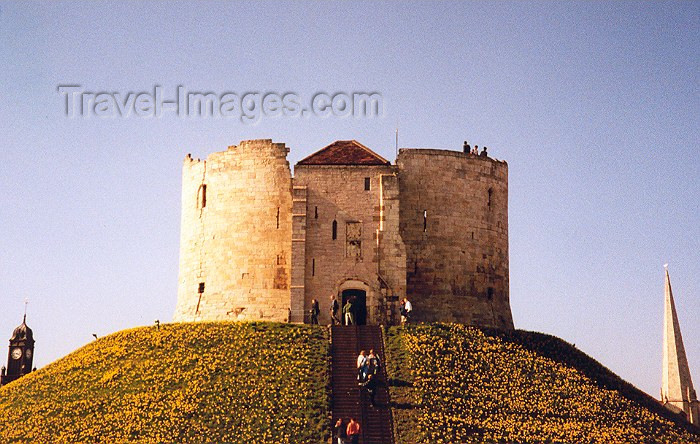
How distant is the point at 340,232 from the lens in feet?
187

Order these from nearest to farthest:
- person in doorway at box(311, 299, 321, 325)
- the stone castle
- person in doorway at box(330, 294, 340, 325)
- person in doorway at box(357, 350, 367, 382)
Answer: person in doorway at box(357, 350, 367, 382), person in doorway at box(330, 294, 340, 325), person in doorway at box(311, 299, 321, 325), the stone castle

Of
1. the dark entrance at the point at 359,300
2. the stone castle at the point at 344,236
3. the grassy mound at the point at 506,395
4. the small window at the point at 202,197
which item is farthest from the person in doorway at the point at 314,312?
the small window at the point at 202,197

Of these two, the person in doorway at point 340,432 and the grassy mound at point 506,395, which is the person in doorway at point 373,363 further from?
the person in doorway at point 340,432

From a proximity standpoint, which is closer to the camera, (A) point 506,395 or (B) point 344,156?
(A) point 506,395

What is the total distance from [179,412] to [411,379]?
31.7 feet

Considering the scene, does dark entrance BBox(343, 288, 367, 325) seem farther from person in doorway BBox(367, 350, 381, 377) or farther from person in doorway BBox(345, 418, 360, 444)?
person in doorway BBox(345, 418, 360, 444)

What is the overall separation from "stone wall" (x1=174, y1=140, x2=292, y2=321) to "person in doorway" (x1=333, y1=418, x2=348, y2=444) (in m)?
13.7

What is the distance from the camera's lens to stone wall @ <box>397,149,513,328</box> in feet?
193

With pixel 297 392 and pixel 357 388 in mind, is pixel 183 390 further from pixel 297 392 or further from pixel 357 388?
pixel 357 388

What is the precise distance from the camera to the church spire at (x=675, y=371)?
203ft

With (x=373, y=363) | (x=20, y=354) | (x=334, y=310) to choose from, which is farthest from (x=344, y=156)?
(x=20, y=354)

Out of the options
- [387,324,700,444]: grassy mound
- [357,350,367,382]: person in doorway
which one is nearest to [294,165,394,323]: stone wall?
[387,324,700,444]: grassy mound

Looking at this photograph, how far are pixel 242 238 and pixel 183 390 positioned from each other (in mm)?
12058

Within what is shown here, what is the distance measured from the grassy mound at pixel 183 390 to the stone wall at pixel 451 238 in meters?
7.86
